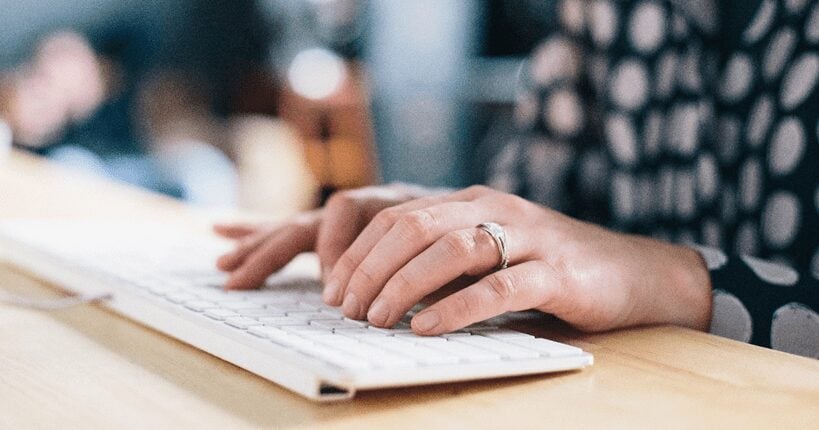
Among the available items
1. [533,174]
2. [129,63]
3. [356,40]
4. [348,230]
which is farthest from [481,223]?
[129,63]

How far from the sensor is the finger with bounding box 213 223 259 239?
881 millimetres

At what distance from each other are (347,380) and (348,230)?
0.94 feet

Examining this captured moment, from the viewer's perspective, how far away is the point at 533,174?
114 centimetres

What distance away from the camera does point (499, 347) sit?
1.52 feet

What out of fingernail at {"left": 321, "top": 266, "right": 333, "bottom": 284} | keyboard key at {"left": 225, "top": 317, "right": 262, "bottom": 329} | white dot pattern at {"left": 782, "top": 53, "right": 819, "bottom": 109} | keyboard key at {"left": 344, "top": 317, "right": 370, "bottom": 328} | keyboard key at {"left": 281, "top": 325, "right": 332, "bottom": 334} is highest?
white dot pattern at {"left": 782, "top": 53, "right": 819, "bottom": 109}

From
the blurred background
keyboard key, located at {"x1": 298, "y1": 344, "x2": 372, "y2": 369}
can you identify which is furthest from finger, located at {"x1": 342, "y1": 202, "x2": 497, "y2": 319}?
the blurred background

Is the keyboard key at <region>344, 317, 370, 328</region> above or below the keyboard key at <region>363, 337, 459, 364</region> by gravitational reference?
below

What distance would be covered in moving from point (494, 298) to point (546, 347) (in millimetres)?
48

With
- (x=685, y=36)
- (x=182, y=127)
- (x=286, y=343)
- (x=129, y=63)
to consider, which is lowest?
(x=182, y=127)

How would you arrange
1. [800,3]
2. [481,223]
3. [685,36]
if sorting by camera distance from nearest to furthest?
1. [481,223]
2. [800,3]
3. [685,36]

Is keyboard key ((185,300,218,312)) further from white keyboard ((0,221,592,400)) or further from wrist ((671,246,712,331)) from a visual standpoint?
wrist ((671,246,712,331))

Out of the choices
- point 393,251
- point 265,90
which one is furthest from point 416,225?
point 265,90

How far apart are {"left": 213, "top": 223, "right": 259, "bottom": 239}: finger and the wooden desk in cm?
30

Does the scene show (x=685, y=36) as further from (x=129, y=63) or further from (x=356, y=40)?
(x=129, y=63)
